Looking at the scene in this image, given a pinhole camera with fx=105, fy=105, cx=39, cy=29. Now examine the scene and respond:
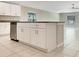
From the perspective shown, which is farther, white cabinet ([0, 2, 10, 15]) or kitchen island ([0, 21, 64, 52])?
white cabinet ([0, 2, 10, 15])

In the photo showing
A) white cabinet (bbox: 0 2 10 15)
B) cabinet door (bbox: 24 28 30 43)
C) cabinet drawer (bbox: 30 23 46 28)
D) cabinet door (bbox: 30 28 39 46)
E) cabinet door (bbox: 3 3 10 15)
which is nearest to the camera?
cabinet drawer (bbox: 30 23 46 28)

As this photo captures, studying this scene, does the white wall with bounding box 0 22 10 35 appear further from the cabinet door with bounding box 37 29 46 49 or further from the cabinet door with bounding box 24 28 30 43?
the cabinet door with bounding box 37 29 46 49

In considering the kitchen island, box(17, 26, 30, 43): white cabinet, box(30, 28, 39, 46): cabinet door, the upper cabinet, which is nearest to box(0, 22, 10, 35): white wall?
the upper cabinet

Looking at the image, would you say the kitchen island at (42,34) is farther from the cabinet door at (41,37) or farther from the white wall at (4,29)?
the white wall at (4,29)

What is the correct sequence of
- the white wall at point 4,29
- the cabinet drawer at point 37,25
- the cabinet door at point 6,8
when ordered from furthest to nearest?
the white wall at point 4,29 → the cabinet door at point 6,8 → the cabinet drawer at point 37,25

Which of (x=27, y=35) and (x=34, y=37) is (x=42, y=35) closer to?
(x=34, y=37)

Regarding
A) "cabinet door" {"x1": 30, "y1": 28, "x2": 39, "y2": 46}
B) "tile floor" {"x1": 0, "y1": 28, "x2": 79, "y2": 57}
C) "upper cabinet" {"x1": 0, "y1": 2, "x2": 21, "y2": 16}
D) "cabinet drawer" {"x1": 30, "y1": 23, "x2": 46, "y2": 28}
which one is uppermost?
"upper cabinet" {"x1": 0, "y1": 2, "x2": 21, "y2": 16}

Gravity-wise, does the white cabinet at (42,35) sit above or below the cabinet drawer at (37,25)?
below

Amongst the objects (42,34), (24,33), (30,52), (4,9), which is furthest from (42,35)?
(4,9)

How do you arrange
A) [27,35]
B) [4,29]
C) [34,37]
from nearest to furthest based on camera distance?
1. [34,37]
2. [27,35]
3. [4,29]

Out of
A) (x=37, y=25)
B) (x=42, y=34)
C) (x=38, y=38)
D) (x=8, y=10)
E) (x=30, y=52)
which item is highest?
(x=8, y=10)

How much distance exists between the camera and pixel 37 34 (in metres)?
2.92

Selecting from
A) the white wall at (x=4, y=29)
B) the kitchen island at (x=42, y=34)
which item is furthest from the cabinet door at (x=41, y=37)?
the white wall at (x=4, y=29)

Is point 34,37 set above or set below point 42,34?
below
